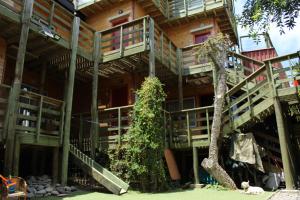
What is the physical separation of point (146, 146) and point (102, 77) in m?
6.89

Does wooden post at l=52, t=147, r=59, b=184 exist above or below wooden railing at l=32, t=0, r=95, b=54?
below

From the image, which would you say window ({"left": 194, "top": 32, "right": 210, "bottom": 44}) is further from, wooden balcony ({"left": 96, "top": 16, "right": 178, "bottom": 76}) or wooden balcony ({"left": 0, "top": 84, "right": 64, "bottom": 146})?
wooden balcony ({"left": 0, "top": 84, "right": 64, "bottom": 146})

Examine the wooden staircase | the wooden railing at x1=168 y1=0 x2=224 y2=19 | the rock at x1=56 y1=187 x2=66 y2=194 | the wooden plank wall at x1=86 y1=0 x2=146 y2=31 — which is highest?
the wooden railing at x1=168 y1=0 x2=224 y2=19

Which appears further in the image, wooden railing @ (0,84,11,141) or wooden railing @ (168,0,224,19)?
wooden railing @ (168,0,224,19)

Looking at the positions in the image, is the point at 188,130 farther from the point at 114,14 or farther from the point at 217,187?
the point at 114,14

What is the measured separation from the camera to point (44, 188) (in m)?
8.50

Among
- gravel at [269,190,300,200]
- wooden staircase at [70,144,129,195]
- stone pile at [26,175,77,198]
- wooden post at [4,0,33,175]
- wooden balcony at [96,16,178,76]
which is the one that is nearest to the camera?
gravel at [269,190,300,200]

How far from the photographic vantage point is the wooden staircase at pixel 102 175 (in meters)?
8.61

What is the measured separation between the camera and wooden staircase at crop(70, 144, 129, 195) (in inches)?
339

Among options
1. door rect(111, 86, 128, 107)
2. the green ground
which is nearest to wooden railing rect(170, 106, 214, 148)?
the green ground

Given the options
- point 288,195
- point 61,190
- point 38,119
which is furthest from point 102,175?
point 288,195

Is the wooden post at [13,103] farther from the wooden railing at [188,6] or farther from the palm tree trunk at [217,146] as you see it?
the wooden railing at [188,6]

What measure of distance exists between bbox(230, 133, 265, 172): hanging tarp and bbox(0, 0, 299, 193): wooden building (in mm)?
476

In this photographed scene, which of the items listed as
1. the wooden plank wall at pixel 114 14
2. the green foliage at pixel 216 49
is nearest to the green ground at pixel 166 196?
the green foliage at pixel 216 49
